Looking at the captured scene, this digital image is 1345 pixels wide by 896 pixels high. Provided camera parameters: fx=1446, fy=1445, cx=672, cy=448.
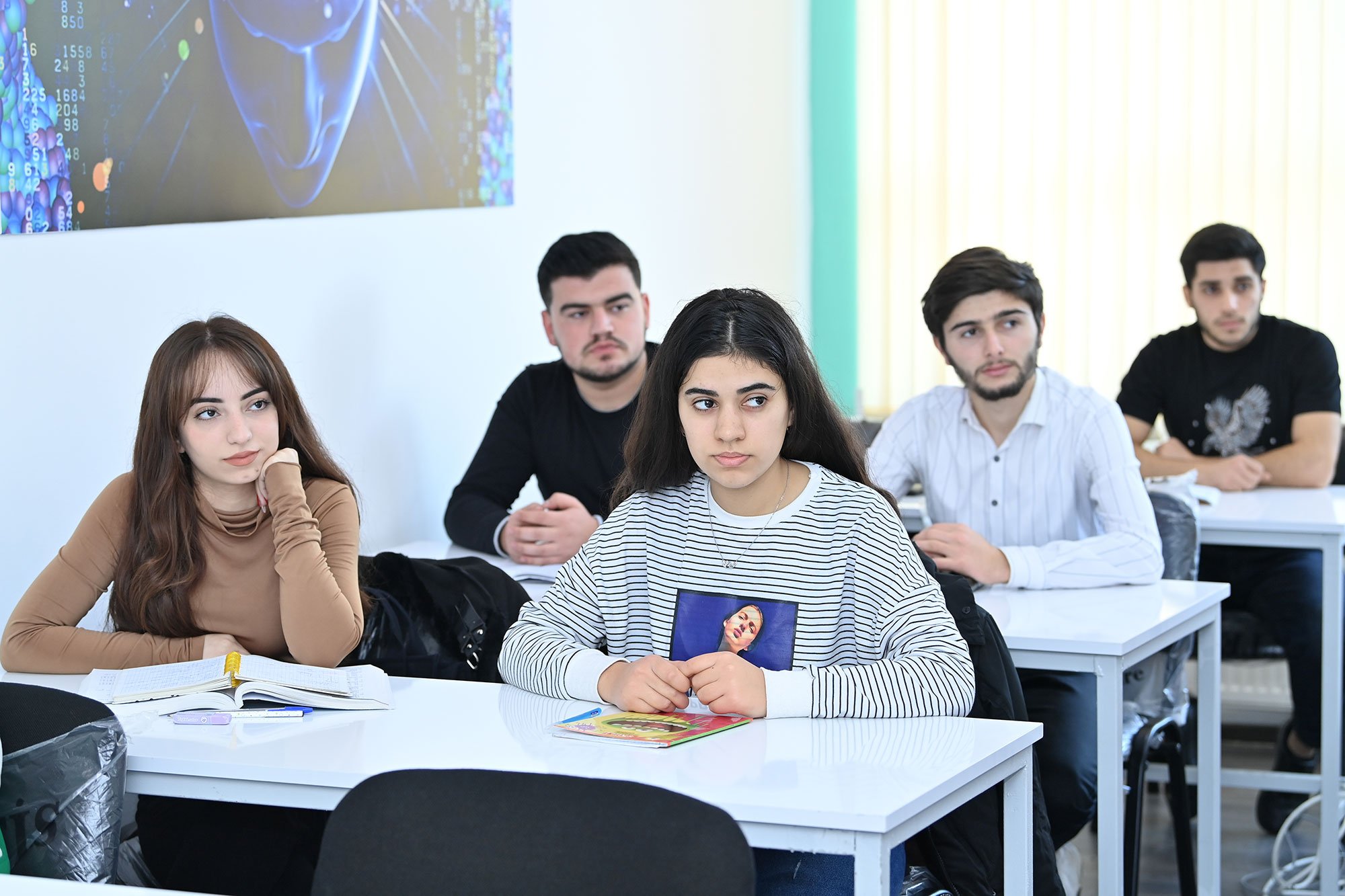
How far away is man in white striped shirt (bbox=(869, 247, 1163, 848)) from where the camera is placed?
2676 mm

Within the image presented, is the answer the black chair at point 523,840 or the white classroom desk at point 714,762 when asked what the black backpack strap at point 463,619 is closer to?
the white classroom desk at point 714,762

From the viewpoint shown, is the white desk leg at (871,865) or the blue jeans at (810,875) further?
the blue jeans at (810,875)

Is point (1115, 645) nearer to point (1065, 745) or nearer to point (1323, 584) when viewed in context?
point (1065, 745)

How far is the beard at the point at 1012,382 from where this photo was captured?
2.94 metres

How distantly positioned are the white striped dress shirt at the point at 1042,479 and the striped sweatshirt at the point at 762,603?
0.85 m

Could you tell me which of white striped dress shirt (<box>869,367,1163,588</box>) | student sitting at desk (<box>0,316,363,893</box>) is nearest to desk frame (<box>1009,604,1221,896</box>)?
white striped dress shirt (<box>869,367,1163,588</box>)

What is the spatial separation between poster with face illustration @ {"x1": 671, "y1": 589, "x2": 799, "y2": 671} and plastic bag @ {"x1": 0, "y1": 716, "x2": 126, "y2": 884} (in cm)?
72

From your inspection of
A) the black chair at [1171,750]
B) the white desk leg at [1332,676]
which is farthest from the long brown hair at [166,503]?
the white desk leg at [1332,676]

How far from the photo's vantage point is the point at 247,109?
8.76ft

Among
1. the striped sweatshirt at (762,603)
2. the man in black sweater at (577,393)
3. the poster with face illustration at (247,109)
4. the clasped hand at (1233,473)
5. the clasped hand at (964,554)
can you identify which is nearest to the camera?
the striped sweatshirt at (762,603)

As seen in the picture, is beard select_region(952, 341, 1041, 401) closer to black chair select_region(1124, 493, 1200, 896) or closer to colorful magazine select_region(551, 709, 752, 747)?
black chair select_region(1124, 493, 1200, 896)

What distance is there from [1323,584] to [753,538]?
1.88 meters

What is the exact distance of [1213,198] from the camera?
501 centimetres

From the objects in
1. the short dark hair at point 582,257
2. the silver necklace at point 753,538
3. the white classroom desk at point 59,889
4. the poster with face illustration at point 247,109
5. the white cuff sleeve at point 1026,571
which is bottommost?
the white classroom desk at point 59,889
